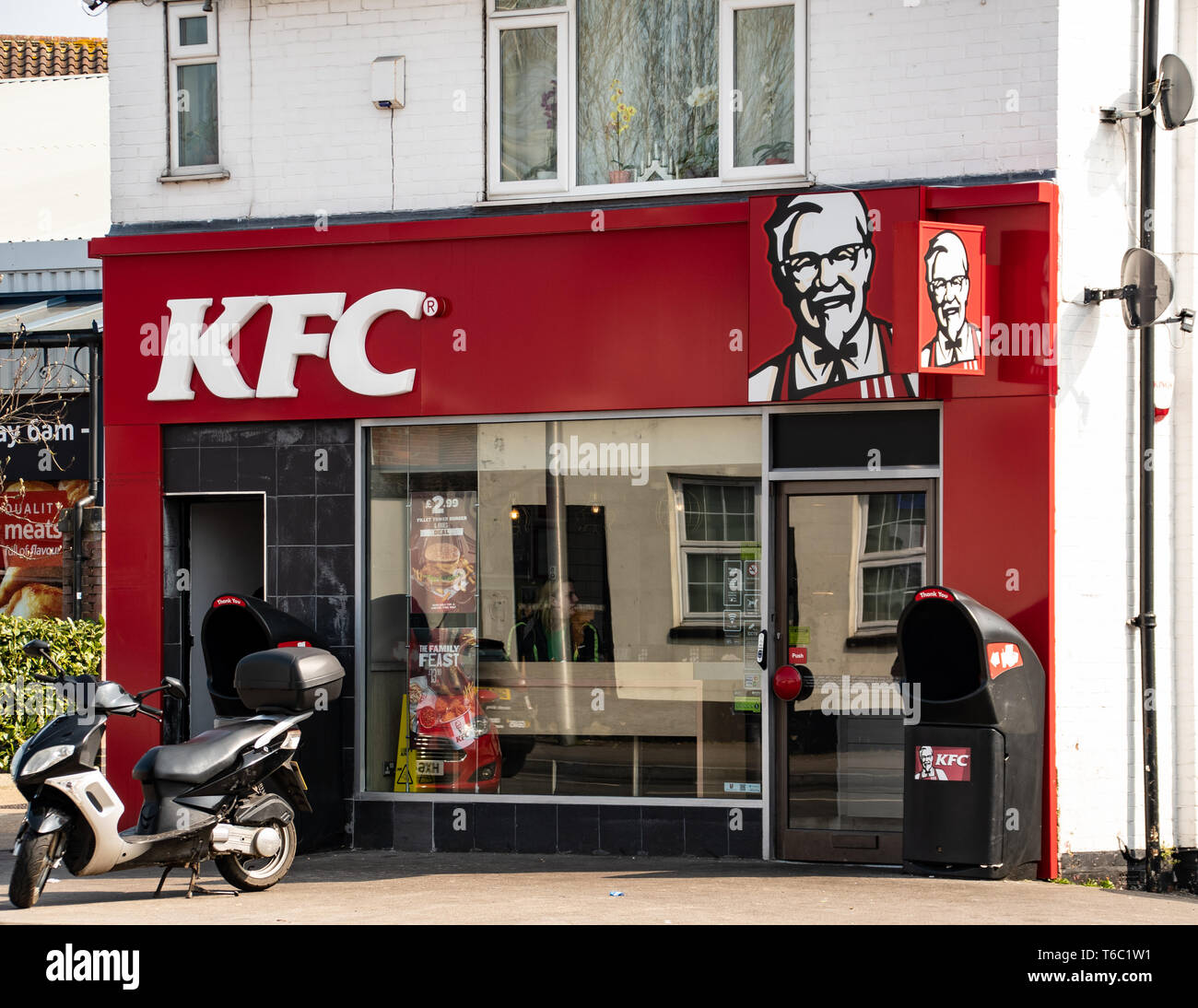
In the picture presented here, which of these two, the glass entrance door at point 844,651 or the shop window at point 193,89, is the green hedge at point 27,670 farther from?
the glass entrance door at point 844,651

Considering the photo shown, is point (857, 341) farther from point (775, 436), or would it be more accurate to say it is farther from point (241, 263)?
point (241, 263)

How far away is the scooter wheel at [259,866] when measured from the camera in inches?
325

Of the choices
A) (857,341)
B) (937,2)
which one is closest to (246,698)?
(857,341)

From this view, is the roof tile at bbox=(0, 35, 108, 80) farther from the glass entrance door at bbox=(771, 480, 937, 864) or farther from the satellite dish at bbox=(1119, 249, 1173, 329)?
the satellite dish at bbox=(1119, 249, 1173, 329)

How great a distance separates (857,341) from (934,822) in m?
2.99

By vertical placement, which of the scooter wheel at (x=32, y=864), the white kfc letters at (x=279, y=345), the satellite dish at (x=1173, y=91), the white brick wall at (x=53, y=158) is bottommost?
the scooter wheel at (x=32, y=864)

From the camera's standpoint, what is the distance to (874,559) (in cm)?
930

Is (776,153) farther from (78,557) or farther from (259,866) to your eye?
(78,557)

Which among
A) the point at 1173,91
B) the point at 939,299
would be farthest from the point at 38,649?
the point at 1173,91

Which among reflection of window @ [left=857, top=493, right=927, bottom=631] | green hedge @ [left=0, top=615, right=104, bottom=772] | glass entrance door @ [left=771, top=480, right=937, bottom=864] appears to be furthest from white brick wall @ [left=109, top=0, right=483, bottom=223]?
green hedge @ [left=0, top=615, right=104, bottom=772]

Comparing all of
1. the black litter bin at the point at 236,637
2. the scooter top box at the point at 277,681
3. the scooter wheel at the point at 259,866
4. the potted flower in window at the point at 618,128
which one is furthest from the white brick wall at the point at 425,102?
the scooter wheel at the point at 259,866

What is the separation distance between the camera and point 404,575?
10211 mm

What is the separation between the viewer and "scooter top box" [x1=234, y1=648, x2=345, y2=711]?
8.83 m
